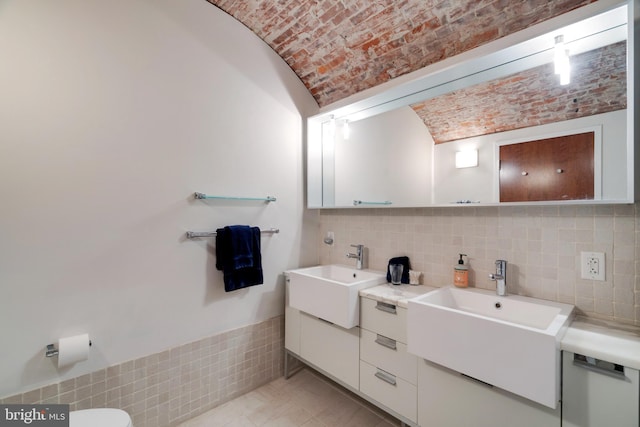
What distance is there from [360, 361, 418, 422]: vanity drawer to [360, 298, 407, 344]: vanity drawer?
22 cm

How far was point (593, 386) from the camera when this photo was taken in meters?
1.00

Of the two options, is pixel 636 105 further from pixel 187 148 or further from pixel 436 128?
pixel 187 148

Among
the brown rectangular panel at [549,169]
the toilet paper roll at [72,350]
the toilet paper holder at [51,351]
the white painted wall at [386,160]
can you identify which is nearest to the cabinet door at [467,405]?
the brown rectangular panel at [549,169]

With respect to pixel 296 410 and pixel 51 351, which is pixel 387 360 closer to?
pixel 296 410

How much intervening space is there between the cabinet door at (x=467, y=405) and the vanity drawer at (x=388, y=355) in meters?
0.05

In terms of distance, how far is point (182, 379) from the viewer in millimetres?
1769

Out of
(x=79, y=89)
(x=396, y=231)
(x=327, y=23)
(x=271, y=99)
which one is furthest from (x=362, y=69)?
(x=79, y=89)

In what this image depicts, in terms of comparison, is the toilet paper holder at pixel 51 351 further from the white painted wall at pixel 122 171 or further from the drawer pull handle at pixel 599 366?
the drawer pull handle at pixel 599 366

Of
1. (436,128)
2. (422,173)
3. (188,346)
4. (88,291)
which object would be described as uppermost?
(436,128)

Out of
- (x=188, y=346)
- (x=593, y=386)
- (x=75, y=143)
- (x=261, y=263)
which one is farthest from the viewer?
(x=261, y=263)

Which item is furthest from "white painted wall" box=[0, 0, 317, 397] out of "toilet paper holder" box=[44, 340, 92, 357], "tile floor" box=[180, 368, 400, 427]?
"tile floor" box=[180, 368, 400, 427]

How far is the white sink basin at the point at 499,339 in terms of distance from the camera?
1006mm

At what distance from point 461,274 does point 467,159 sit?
693 mm

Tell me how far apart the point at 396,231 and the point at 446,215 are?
14.9 inches
